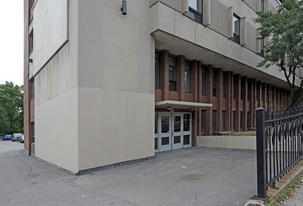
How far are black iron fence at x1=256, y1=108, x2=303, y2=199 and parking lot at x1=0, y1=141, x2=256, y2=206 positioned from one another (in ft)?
2.84

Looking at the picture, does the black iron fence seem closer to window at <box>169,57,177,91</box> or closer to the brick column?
the brick column

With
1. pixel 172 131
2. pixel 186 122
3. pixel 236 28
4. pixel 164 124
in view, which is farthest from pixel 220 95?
pixel 164 124

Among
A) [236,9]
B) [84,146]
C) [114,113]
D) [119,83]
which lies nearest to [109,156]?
[84,146]

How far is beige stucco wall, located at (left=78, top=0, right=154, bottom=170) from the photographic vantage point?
23.1 ft

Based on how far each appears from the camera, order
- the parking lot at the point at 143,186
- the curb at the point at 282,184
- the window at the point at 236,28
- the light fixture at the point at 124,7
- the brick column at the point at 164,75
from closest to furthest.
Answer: the curb at the point at 282,184
the parking lot at the point at 143,186
the light fixture at the point at 124,7
the brick column at the point at 164,75
the window at the point at 236,28

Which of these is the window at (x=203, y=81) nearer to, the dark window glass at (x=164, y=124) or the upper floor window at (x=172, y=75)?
the upper floor window at (x=172, y=75)

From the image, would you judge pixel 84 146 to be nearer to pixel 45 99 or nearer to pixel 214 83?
pixel 45 99

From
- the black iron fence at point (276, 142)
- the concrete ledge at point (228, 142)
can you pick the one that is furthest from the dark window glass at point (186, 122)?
the black iron fence at point (276, 142)

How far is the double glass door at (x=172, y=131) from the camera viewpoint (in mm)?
11314

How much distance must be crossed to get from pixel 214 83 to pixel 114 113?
9662 millimetres

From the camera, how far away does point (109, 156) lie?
7535 millimetres

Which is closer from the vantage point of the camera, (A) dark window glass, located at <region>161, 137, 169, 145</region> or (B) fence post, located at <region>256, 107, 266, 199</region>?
(B) fence post, located at <region>256, 107, 266, 199</region>

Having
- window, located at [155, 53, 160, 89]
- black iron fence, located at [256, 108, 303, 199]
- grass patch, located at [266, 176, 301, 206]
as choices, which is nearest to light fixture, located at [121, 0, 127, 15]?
window, located at [155, 53, 160, 89]

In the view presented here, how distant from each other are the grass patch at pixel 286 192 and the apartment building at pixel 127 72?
5.53m
